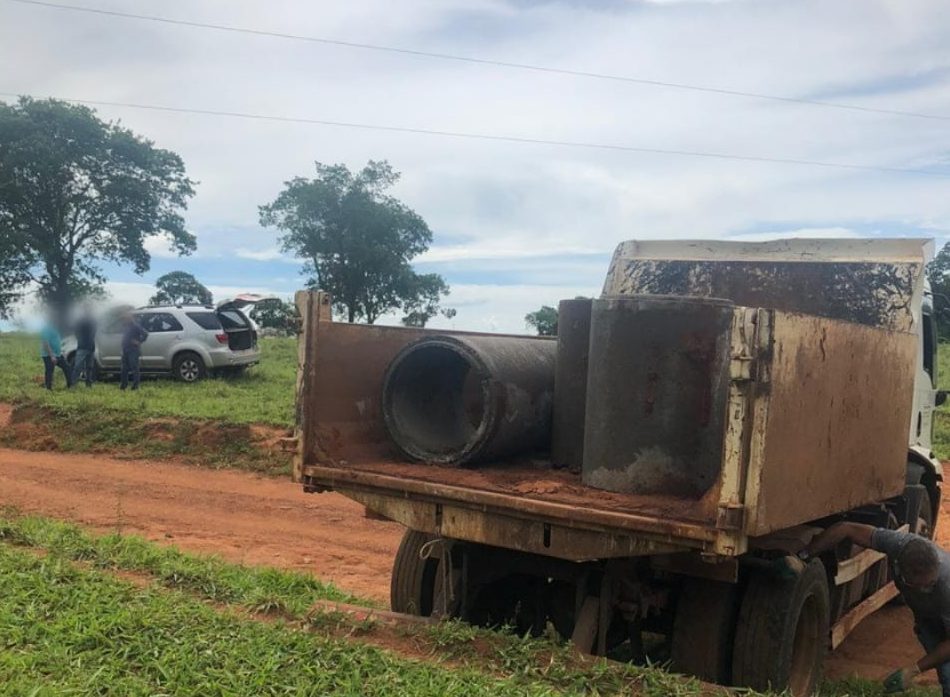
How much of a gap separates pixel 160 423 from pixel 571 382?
30.5 ft

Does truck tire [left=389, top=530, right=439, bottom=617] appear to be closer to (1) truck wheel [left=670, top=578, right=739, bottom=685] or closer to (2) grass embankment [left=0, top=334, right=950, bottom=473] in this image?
(1) truck wheel [left=670, top=578, right=739, bottom=685]

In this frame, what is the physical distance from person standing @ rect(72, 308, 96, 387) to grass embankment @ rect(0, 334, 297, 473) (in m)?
0.52

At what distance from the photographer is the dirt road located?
699 cm

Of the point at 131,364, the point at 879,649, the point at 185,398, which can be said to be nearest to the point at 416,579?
the point at 879,649

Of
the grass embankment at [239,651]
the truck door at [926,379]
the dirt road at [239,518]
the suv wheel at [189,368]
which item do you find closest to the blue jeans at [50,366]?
the suv wheel at [189,368]

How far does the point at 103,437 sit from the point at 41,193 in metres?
15.5

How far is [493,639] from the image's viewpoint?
4.39 metres

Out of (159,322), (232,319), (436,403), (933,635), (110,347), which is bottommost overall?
(933,635)

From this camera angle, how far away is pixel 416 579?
208 inches

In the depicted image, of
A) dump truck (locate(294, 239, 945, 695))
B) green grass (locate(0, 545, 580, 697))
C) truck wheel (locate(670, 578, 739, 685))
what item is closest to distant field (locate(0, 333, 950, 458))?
dump truck (locate(294, 239, 945, 695))

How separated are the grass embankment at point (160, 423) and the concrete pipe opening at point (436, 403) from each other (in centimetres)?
647

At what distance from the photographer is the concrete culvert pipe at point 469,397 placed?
182 inches

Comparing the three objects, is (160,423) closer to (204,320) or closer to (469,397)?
(204,320)

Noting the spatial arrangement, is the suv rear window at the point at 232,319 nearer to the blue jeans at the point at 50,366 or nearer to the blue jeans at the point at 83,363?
the blue jeans at the point at 83,363
